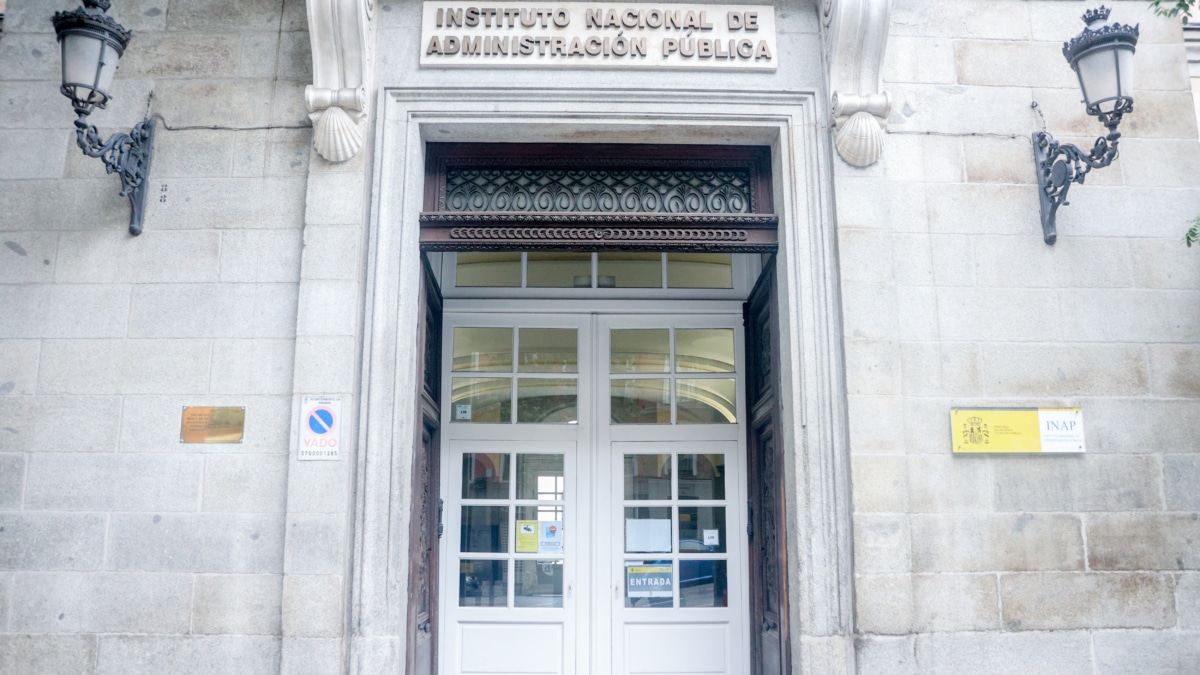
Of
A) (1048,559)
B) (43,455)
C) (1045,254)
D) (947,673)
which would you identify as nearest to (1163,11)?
(1045,254)

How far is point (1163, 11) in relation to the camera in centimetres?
450

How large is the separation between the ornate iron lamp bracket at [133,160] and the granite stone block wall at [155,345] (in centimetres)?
7

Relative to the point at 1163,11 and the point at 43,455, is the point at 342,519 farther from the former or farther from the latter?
the point at 1163,11

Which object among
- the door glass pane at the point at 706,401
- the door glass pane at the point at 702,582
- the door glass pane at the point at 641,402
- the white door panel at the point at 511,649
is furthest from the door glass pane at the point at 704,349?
the white door panel at the point at 511,649

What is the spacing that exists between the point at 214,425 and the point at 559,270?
9.69ft

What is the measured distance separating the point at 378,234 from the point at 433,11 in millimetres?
1303

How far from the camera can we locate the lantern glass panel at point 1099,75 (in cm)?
452

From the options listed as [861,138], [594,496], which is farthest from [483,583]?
[861,138]

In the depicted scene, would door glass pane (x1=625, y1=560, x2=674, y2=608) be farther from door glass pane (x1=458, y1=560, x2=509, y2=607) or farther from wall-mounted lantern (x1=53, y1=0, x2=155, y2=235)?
wall-mounted lantern (x1=53, y1=0, x2=155, y2=235)

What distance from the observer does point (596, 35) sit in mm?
5121

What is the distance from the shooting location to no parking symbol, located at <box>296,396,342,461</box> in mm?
4582

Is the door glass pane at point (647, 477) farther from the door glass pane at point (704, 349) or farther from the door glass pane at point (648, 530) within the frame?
the door glass pane at point (704, 349)

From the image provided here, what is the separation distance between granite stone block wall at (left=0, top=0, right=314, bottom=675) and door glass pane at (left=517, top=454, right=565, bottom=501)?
2.39 m

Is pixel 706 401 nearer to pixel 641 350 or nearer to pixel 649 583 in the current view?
pixel 641 350
